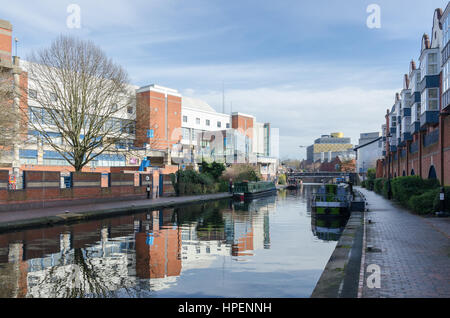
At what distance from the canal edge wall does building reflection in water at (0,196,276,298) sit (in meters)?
2.79

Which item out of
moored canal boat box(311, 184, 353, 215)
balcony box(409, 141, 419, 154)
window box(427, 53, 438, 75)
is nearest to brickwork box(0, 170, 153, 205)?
moored canal boat box(311, 184, 353, 215)

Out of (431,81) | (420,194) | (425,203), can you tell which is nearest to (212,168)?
(431,81)

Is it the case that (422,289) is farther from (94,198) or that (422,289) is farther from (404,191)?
(94,198)

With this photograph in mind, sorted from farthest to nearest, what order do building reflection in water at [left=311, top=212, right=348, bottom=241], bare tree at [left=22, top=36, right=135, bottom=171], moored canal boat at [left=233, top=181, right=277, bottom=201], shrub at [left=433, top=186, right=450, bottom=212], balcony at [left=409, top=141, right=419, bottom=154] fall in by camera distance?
1. moored canal boat at [left=233, top=181, right=277, bottom=201]
2. balcony at [left=409, top=141, right=419, bottom=154]
3. bare tree at [left=22, top=36, right=135, bottom=171]
4. shrub at [left=433, top=186, right=450, bottom=212]
5. building reflection in water at [left=311, top=212, right=348, bottom=241]

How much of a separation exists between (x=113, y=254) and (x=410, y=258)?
7934mm

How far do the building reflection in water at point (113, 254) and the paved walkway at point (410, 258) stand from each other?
390 centimetres

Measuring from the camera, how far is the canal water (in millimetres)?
8078

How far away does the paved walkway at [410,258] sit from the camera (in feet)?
23.2

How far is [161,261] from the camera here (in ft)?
35.2

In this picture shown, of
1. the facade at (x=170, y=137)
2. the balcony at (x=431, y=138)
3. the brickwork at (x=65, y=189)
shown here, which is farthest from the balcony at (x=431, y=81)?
the facade at (x=170, y=137)

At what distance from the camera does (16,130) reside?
24.8 meters

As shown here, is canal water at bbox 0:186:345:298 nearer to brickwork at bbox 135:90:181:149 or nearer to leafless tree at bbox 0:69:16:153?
leafless tree at bbox 0:69:16:153

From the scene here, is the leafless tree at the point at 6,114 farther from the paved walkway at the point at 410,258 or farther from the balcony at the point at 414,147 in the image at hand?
the balcony at the point at 414,147
